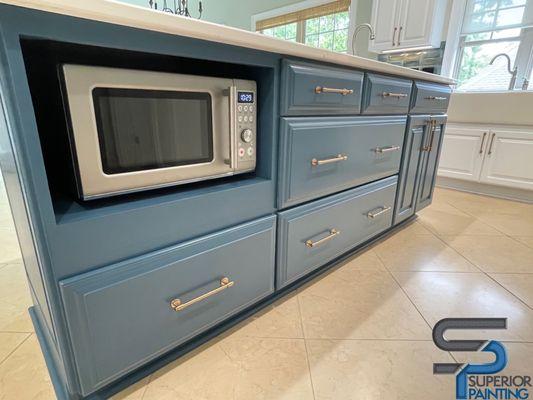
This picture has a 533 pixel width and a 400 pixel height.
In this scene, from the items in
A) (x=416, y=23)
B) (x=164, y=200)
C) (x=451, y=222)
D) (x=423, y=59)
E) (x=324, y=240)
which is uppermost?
(x=416, y=23)

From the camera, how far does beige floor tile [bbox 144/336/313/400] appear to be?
0.74 meters

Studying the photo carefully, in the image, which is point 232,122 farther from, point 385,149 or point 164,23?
point 385,149

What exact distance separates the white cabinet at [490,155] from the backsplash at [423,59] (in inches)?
26.1

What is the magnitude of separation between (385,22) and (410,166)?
178 centimetres

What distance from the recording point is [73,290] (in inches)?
21.9

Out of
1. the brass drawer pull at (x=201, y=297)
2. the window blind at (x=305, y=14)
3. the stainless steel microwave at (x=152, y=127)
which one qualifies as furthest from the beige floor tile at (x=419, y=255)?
the window blind at (x=305, y=14)

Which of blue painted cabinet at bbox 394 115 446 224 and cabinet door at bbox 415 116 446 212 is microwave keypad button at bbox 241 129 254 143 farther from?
cabinet door at bbox 415 116 446 212

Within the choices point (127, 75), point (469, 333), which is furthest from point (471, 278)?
point (127, 75)

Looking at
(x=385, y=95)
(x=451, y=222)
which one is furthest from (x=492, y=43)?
(x=385, y=95)

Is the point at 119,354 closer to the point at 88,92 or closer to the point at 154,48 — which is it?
the point at 88,92

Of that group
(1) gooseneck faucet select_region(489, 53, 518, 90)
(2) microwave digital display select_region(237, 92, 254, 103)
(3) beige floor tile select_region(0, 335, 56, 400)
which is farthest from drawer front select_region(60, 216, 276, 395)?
(1) gooseneck faucet select_region(489, 53, 518, 90)

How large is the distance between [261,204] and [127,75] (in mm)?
467

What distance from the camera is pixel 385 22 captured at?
260cm

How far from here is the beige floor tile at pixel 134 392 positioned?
72cm
